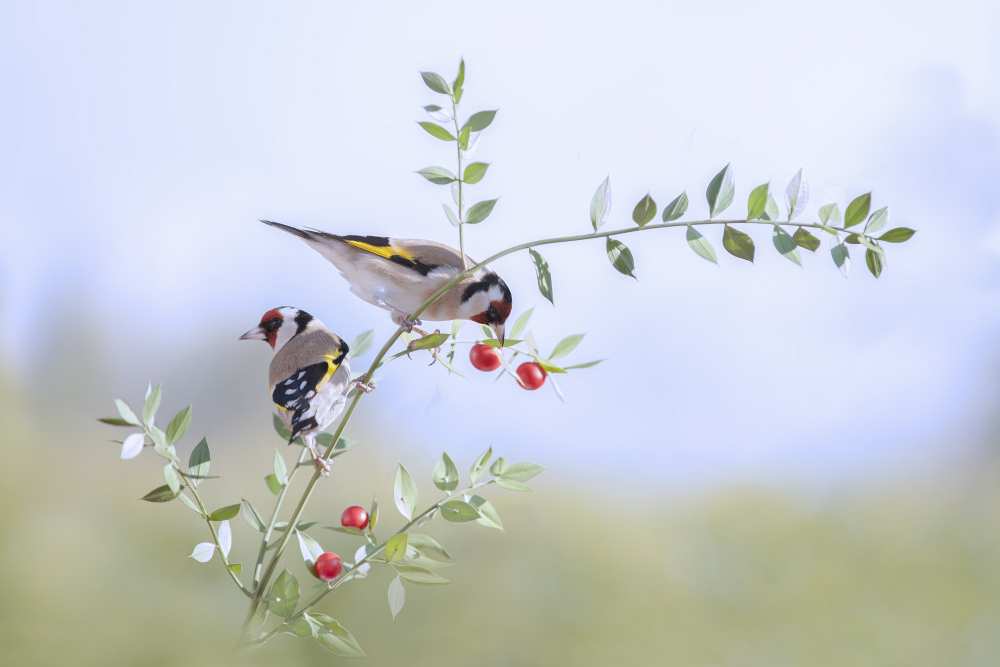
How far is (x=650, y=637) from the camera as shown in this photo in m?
2.21

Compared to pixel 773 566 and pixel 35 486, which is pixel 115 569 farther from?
pixel 773 566

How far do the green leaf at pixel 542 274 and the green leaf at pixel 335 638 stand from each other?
398mm

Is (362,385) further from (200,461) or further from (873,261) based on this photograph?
(873,261)

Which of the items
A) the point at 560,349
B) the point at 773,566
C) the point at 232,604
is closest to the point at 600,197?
the point at 560,349

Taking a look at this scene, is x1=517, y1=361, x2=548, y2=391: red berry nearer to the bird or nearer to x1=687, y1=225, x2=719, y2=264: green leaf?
the bird

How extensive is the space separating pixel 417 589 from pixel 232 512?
1189 mm

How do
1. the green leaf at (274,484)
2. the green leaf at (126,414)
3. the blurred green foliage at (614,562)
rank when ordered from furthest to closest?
the blurred green foliage at (614,562) < the green leaf at (274,484) < the green leaf at (126,414)

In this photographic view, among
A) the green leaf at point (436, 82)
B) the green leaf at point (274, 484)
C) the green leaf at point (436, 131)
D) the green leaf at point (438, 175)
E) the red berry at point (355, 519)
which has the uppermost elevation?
the green leaf at point (436, 82)

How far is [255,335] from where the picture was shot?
99cm

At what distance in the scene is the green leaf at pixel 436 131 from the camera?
0.96m

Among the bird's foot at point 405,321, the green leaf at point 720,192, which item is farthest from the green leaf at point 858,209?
the bird's foot at point 405,321

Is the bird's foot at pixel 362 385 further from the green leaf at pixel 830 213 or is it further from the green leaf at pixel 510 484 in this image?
the green leaf at pixel 830 213

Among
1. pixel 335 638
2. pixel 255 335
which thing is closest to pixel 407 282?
pixel 255 335

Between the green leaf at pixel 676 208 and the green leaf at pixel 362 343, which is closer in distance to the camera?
the green leaf at pixel 676 208
